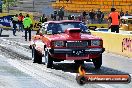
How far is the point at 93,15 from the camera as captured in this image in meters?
49.3

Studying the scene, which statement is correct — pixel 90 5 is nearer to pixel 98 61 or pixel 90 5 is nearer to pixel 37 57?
pixel 37 57

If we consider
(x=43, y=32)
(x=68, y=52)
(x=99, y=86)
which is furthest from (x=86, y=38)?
Result: (x=99, y=86)

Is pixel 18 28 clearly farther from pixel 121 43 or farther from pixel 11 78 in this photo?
pixel 11 78

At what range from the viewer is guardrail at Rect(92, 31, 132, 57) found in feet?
68.1

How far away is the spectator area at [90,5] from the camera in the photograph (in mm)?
56781

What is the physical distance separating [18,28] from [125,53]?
93.0 feet

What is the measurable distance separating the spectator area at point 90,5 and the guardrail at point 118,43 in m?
32.2

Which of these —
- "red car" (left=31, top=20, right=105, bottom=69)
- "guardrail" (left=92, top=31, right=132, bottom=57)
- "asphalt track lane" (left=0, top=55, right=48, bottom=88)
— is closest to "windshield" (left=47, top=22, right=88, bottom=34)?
"red car" (left=31, top=20, right=105, bottom=69)

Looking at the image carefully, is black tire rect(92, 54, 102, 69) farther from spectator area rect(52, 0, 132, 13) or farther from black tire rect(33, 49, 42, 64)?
spectator area rect(52, 0, 132, 13)

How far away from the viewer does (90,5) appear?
57.8 m

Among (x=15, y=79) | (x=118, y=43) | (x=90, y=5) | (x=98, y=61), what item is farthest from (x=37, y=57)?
(x=90, y=5)

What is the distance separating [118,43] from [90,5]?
35900mm

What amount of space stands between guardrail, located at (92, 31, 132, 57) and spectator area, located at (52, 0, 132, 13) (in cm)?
3220

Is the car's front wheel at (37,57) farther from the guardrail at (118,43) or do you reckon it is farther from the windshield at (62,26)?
the guardrail at (118,43)
